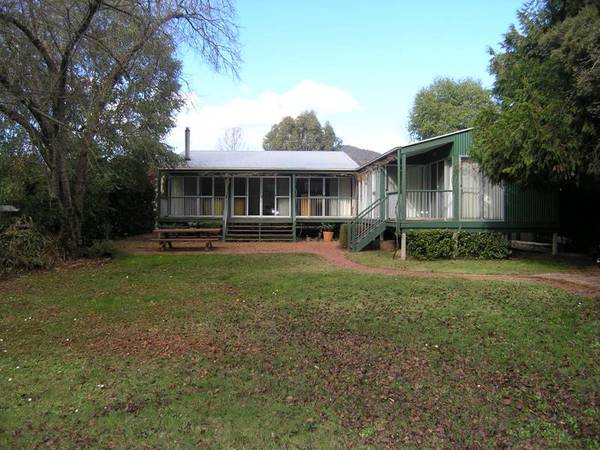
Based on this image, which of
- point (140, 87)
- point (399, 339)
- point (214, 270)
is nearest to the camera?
point (399, 339)

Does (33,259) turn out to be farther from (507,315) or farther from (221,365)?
(507,315)

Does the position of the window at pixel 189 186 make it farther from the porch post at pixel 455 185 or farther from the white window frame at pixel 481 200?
the white window frame at pixel 481 200

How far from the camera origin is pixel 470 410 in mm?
4223

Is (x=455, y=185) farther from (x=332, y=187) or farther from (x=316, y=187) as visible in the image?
(x=316, y=187)

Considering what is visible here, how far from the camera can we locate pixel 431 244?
13.6 metres

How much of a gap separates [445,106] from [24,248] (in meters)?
38.6

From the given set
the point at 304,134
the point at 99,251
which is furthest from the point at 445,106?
the point at 99,251

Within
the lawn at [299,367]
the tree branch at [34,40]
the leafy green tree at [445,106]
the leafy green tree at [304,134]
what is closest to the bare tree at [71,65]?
the tree branch at [34,40]

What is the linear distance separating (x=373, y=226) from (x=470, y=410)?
1168 cm

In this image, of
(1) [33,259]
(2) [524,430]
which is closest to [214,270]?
(1) [33,259]

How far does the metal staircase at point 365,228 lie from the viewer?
15.4m

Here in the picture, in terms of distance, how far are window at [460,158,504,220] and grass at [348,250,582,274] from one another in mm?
1587

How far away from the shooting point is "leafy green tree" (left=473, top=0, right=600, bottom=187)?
8484 mm

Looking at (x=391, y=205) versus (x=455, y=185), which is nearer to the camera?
(x=455, y=185)
